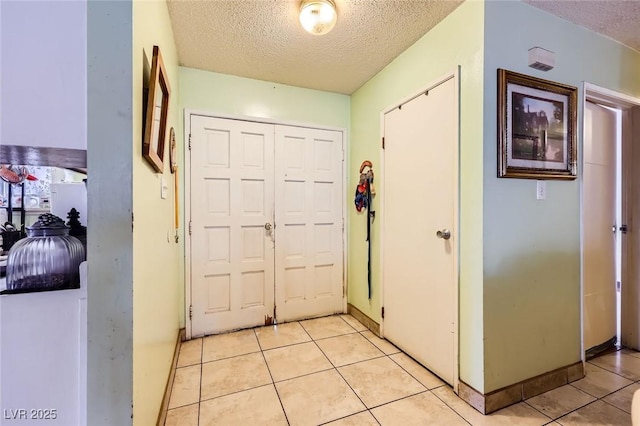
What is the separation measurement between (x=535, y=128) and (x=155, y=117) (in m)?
2.09

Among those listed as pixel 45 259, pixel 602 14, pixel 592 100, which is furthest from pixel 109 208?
pixel 592 100

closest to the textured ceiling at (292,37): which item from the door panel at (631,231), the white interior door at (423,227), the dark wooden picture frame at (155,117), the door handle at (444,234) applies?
the white interior door at (423,227)

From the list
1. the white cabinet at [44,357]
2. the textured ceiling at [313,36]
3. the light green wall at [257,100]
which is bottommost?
the white cabinet at [44,357]

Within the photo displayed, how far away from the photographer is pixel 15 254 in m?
0.92

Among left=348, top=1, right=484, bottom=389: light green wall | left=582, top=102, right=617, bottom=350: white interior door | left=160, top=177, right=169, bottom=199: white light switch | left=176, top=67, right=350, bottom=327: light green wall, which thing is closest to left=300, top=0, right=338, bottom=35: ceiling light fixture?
left=348, top=1, right=484, bottom=389: light green wall

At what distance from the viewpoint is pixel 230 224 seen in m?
2.58

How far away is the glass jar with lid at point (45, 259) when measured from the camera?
0.91 m

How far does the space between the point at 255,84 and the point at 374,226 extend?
1.76 m

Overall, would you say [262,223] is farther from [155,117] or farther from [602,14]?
[602,14]

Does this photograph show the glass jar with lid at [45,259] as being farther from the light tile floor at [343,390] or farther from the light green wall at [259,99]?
the light green wall at [259,99]

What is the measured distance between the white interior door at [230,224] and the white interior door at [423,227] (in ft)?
3.76

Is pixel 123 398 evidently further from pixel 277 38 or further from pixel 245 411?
pixel 277 38

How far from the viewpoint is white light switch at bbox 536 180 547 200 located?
172 cm

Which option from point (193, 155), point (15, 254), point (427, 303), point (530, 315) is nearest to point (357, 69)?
point (193, 155)
